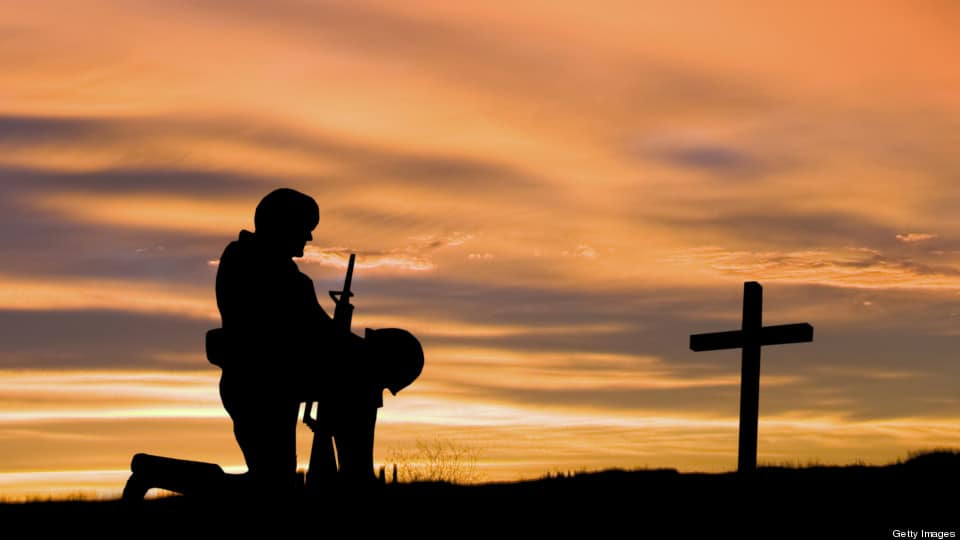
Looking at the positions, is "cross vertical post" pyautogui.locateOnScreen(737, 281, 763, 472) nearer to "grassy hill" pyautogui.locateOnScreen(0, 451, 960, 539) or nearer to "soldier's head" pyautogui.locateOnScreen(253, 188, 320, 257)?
"grassy hill" pyautogui.locateOnScreen(0, 451, 960, 539)

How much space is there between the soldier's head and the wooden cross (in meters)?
9.07

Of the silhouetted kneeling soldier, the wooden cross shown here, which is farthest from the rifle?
the wooden cross

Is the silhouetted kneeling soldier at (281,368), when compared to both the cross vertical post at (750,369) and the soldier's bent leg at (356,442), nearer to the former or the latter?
the soldier's bent leg at (356,442)

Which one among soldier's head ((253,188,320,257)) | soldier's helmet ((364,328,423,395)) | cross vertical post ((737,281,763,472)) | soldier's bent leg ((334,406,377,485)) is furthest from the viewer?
cross vertical post ((737,281,763,472))

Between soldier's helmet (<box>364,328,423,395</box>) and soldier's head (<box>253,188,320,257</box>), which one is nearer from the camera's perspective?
soldier's helmet (<box>364,328,423,395</box>)

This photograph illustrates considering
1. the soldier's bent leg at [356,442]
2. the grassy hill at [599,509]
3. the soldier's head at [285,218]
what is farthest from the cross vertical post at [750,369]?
the soldier's head at [285,218]

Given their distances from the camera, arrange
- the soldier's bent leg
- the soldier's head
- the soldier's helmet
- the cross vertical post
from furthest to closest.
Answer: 1. the cross vertical post
2. the soldier's head
3. the soldier's bent leg
4. the soldier's helmet

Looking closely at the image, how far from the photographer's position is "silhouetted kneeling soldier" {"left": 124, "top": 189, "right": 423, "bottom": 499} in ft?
32.6

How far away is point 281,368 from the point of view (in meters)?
10.0

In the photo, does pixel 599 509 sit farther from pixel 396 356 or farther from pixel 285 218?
pixel 285 218

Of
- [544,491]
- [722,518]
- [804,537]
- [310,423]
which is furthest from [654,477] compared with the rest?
[310,423]

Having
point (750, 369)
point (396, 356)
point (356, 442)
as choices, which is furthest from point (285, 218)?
point (750, 369)

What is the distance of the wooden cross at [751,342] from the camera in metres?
17.4

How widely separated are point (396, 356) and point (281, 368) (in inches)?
38.0
